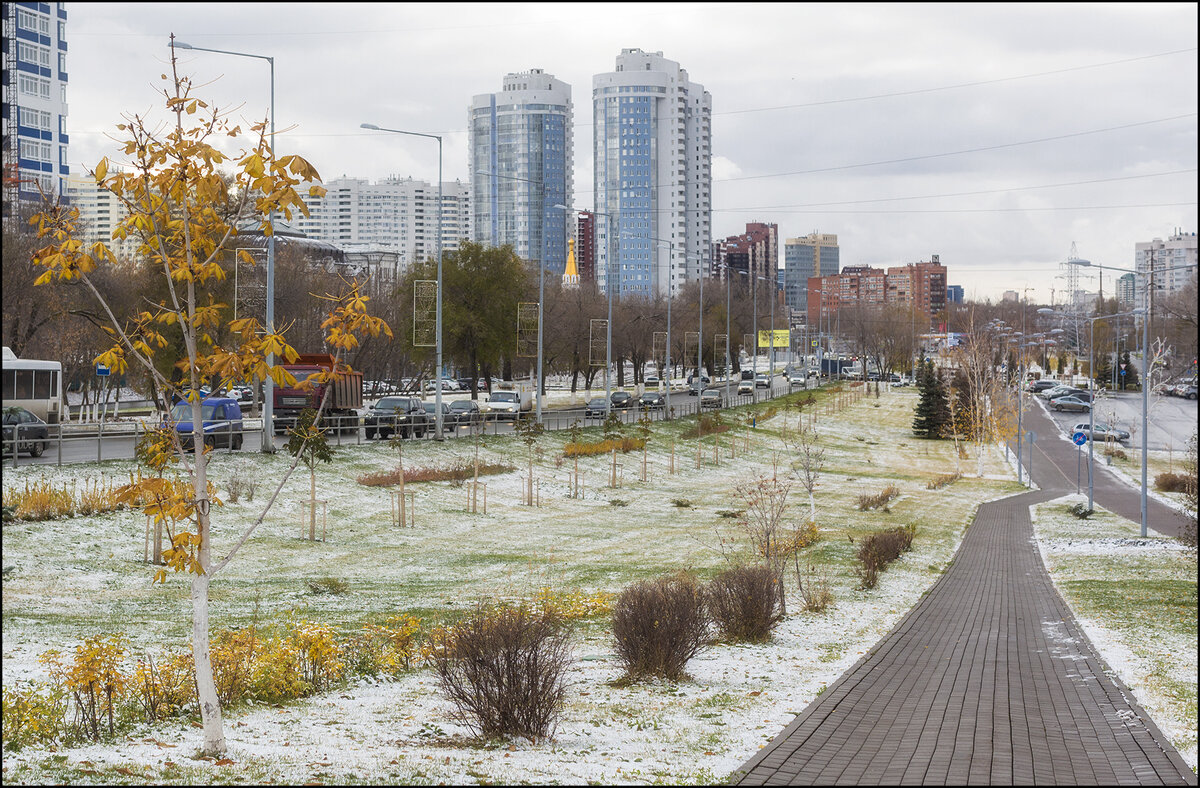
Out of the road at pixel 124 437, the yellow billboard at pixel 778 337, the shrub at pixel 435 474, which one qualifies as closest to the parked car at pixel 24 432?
the road at pixel 124 437

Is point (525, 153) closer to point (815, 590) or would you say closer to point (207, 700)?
point (815, 590)

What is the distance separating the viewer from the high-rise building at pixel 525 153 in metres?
185

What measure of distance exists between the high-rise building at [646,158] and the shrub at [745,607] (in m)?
166

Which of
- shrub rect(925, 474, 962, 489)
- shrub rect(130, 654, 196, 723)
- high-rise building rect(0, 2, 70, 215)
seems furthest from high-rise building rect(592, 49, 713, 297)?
shrub rect(130, 654, 196, 723)

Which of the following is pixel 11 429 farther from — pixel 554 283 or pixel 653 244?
pixel 653 244

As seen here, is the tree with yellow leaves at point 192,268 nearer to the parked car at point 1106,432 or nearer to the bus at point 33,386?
the bus at point 33,386

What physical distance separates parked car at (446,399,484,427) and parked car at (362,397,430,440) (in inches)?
58.3

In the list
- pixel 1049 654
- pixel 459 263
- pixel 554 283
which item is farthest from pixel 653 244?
pixel 1049 654

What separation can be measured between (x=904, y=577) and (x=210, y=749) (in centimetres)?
1689

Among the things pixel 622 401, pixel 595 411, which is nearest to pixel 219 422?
pixel 595 411

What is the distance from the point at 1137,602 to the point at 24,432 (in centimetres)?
2989

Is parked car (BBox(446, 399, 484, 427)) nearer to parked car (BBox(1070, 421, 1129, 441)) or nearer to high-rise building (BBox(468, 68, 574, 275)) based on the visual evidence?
parked car (BBox(1070, 421, 1129, 441))

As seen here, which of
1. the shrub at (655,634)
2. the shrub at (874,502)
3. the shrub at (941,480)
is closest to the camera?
the shrub at (655,634)

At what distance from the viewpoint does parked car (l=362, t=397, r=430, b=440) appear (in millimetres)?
41656
